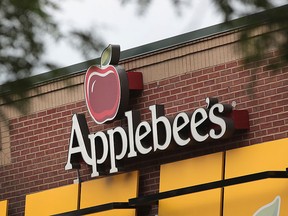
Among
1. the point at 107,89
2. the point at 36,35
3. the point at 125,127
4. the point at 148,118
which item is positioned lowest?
the point at 36,35

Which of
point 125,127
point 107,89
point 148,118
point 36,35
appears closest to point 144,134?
point 125,127

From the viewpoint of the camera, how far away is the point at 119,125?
15039mm

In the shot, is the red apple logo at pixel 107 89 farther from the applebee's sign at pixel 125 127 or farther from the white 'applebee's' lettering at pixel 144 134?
the white 'applebee's' lettering at pixel 144 134

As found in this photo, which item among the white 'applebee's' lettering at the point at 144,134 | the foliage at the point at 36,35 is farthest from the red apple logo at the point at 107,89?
the foliage at the point at 36,35

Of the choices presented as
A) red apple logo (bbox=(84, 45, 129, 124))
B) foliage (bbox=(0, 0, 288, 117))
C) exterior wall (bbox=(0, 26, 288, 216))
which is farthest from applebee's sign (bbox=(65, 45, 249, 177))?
foliage (bbox=(0, 0, 288, 117))

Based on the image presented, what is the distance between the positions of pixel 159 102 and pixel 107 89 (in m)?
0.85

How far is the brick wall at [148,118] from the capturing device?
1317cm

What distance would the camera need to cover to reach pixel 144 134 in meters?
14.0

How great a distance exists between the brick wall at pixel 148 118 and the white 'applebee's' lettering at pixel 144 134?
346mm

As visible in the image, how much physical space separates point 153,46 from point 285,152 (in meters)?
3.03

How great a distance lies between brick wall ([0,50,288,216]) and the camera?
13.2 metres

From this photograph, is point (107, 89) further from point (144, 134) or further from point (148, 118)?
point (144, 134)

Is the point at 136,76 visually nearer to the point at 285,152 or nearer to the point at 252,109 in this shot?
the point at 252,109

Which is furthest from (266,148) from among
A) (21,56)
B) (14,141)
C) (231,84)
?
(21,56)
